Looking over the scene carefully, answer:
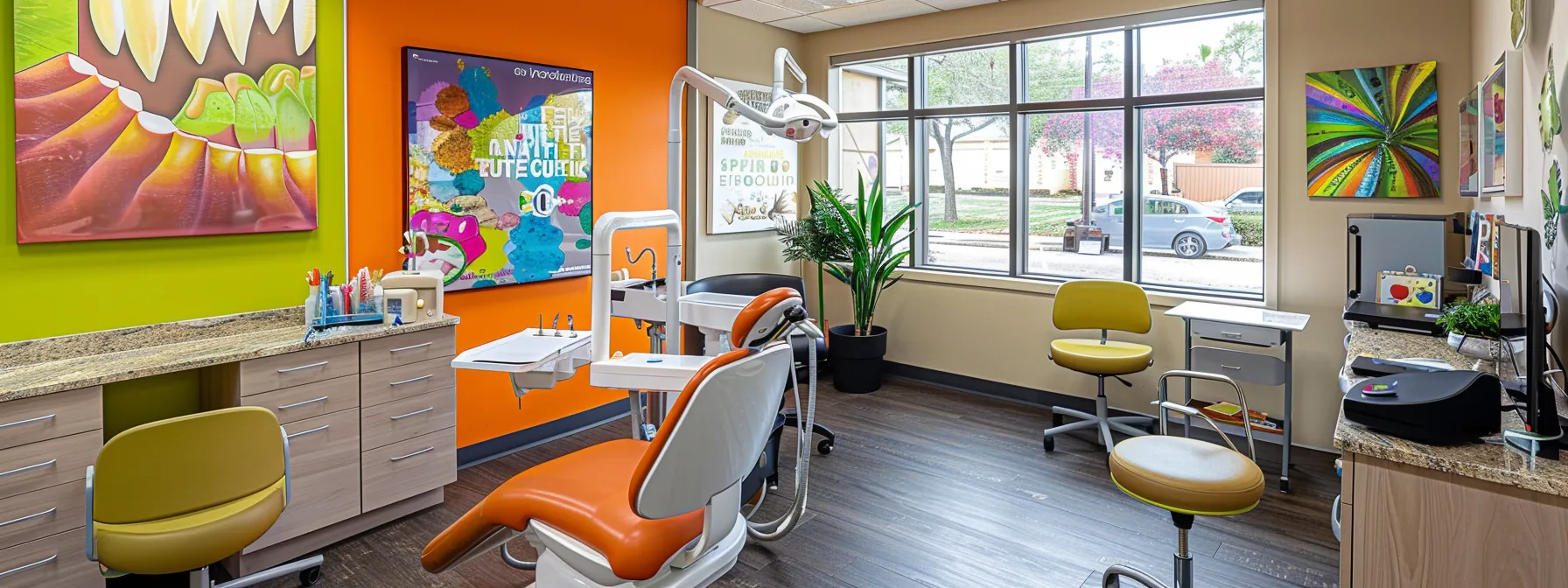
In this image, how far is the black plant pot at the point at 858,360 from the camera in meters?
5.35

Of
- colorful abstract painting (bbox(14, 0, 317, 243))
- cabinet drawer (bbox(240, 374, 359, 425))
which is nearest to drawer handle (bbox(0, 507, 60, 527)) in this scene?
cabinet drawer (bbox(240, 374, 359, 425))

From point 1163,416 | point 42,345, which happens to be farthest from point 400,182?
point 1163,416

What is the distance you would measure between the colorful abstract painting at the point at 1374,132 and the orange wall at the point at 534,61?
11.3 feet

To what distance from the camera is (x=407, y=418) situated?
3.24 meters

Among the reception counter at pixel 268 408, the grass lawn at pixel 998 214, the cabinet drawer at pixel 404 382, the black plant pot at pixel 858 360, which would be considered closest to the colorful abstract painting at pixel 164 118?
the reception counter at pixel 268 408

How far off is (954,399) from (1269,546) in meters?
2.29

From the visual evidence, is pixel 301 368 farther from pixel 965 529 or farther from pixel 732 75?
pixel 732 75

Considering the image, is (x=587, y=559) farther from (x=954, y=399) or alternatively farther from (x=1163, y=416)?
(x=954, y=399)

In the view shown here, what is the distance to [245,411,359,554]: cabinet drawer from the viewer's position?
2.88 m

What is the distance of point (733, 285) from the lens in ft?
14.7

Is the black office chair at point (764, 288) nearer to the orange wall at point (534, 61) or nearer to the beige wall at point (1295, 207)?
the orange wall at point (534, 61)

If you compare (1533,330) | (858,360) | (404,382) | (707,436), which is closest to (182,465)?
(404,382)

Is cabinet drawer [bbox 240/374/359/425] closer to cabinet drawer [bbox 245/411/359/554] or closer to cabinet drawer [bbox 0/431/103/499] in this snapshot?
cabinet drawer [bbox 245/411/359/554]

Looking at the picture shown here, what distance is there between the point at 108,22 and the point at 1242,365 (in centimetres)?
465
